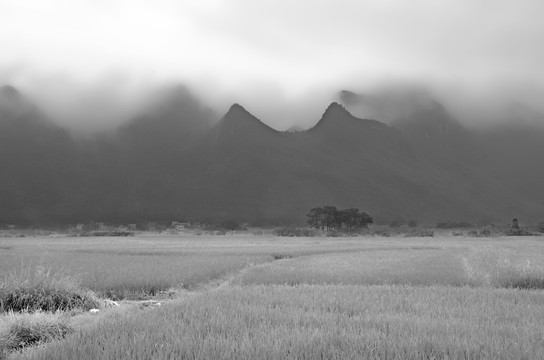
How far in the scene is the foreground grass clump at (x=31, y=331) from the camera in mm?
6301

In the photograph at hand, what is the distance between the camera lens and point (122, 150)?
388 ft

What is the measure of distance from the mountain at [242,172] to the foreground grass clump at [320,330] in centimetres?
8011

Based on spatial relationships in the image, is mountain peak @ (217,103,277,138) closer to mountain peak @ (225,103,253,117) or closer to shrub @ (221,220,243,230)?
mountain peak @ (225,103,253,117)

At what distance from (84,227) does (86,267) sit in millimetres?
68605

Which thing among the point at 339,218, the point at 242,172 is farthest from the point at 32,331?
the point at 242,172

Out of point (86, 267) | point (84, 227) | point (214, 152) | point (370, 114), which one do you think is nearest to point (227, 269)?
point (86, 267)

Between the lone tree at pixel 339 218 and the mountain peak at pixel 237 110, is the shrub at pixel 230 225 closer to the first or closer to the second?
the lone tree at pixel 339 218

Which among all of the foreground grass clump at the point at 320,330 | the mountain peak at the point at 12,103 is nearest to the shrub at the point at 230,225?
the mountain peak at the point at 12,103

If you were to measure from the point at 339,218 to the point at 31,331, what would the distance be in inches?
2916

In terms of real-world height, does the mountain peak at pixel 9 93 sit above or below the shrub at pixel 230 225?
above

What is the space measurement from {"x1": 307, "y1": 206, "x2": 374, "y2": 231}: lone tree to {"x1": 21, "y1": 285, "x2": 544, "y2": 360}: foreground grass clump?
229 ft

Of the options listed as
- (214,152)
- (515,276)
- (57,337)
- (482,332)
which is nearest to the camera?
(482,332)

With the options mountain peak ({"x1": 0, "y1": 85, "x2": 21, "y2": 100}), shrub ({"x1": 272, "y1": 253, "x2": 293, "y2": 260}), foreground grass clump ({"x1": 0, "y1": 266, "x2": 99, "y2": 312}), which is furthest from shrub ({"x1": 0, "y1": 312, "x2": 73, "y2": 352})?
mountain peak ({"x1": 0, "y1": 85, "x2": 21, "y2": 100})

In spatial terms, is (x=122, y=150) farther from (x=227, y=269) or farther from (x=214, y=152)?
(x=227, y=269)
